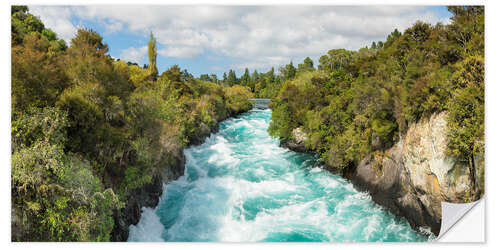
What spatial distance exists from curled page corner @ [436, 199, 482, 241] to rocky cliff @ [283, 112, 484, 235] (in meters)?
0.13

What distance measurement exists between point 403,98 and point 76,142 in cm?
956

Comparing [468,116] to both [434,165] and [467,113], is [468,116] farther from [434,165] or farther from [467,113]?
[434,165]

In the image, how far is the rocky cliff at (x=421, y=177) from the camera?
5.79m

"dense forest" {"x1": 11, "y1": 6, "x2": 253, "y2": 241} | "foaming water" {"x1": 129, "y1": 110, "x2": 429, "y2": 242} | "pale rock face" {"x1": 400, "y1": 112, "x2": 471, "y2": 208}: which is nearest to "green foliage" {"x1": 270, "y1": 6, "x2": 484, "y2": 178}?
"pale rock face" {"x1": 400, "y1": 112, "x2": 471, "y2": 208}

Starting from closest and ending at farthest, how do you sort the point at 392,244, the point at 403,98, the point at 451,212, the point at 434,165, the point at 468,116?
the point at 392,244 < the point at 468,116 < the point at 451,212 < the point at 434,165 < the point at 403,98

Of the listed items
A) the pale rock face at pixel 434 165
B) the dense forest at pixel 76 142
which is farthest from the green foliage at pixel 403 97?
the dense forest at pixel 76 142

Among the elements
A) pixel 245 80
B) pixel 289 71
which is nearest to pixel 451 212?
pixel 289 71

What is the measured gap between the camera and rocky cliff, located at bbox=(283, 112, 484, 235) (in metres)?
5.79

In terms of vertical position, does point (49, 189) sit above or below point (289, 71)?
below

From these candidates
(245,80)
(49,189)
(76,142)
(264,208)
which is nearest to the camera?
(49,189)

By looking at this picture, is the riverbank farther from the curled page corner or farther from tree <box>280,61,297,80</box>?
tree <box>280,61,297,80</box>

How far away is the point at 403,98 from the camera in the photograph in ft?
26.6

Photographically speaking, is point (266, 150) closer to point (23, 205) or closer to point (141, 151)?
point (141, 151)
